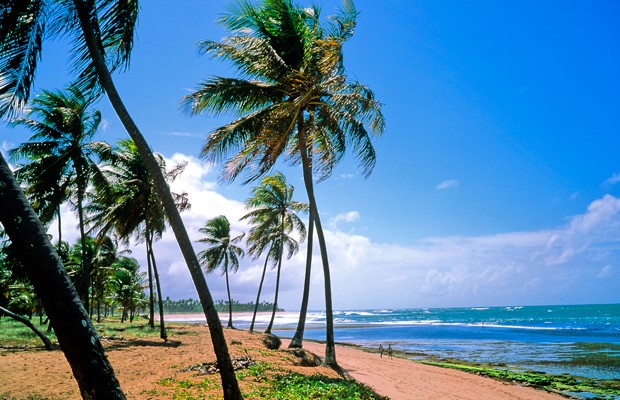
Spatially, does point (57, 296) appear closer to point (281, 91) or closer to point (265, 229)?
point (281, 91)

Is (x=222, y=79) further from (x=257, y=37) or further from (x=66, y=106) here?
Answer: (x=66, y=106)

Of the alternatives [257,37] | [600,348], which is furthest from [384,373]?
[600,348]

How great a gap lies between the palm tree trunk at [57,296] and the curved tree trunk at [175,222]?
286cm

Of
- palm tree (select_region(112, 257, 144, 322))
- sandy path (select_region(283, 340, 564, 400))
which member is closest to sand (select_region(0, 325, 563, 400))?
sandy path (select_region(283, 340, 564, 400))

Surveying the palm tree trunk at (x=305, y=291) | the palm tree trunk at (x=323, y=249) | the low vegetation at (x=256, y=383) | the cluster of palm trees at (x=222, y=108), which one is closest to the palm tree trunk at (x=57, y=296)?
the cluster of palm trees at (x=222, y=108)

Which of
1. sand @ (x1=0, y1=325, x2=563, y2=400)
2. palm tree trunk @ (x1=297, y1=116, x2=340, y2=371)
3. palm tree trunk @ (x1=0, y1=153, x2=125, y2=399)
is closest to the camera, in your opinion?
palm tree trunk @ (x1=0, y1=153, x2=125, y2=399)

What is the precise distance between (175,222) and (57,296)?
320cm

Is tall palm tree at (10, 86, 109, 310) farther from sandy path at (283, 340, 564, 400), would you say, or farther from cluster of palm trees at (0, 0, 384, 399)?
sandy path at (283, 340, 564, 400)

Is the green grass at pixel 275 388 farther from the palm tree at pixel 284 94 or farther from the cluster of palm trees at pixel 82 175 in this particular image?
the cluster of palm trees at pixel 82 175

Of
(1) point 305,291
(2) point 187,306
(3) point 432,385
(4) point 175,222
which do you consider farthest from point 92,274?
(2) point 187,306

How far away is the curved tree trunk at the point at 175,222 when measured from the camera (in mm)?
5770

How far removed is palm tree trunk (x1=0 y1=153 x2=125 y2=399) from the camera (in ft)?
9.50

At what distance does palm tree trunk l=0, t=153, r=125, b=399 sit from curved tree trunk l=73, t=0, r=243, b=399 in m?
2.86

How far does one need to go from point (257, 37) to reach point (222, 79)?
1937 millimetres
